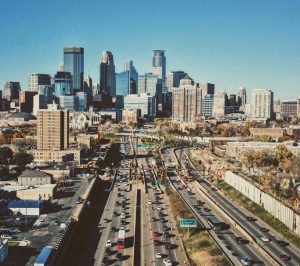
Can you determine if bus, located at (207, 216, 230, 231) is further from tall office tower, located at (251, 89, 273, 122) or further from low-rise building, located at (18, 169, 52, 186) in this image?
tall office tower, located at (251, 89, 273, 122)

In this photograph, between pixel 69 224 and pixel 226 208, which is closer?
pixel 69 224

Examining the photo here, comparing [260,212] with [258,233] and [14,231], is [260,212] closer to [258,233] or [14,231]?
[258,233]

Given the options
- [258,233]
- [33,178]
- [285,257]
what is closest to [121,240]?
[258,233]

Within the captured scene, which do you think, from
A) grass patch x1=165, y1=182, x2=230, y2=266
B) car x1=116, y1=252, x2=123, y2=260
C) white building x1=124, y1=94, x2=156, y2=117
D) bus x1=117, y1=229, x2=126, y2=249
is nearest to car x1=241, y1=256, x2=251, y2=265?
grass patch x1=165, y1=182, x2=230, y2=266

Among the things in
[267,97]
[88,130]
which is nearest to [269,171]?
[88,130]

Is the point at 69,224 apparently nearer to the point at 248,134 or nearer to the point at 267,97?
the point at 248,134
